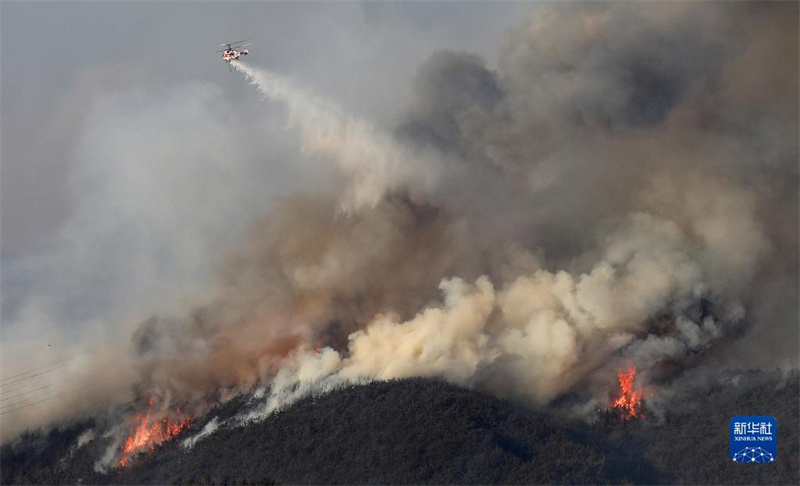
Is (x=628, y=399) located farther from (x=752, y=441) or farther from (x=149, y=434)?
(x=149, y=434)

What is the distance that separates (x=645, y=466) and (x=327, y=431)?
3969cm

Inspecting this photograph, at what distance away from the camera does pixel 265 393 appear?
570 ft

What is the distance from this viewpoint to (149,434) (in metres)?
176

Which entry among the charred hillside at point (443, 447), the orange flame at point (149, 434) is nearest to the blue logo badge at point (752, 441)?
the charred hillside at point (443, 447)

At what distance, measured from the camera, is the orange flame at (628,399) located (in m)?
172

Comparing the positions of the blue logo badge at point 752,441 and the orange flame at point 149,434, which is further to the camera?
the orange flame at point 149,434

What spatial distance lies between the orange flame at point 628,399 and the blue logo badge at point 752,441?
1206 cm

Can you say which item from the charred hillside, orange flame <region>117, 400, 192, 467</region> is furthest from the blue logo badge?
orange flame <region>117, 400, 192, 467</region>

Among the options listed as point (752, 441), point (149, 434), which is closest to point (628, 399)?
point (752, 441)

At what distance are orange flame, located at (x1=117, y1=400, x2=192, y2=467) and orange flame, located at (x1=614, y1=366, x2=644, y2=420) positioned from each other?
5599cm

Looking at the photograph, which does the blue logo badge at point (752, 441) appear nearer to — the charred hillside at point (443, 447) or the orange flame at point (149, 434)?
the charred hillside at point (443, 447)

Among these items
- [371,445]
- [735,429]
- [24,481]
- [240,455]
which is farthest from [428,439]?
[24,481]

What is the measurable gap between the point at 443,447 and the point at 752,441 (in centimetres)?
3936

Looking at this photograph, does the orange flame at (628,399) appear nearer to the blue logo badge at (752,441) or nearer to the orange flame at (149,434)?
the blue logo badge at (752,441)
